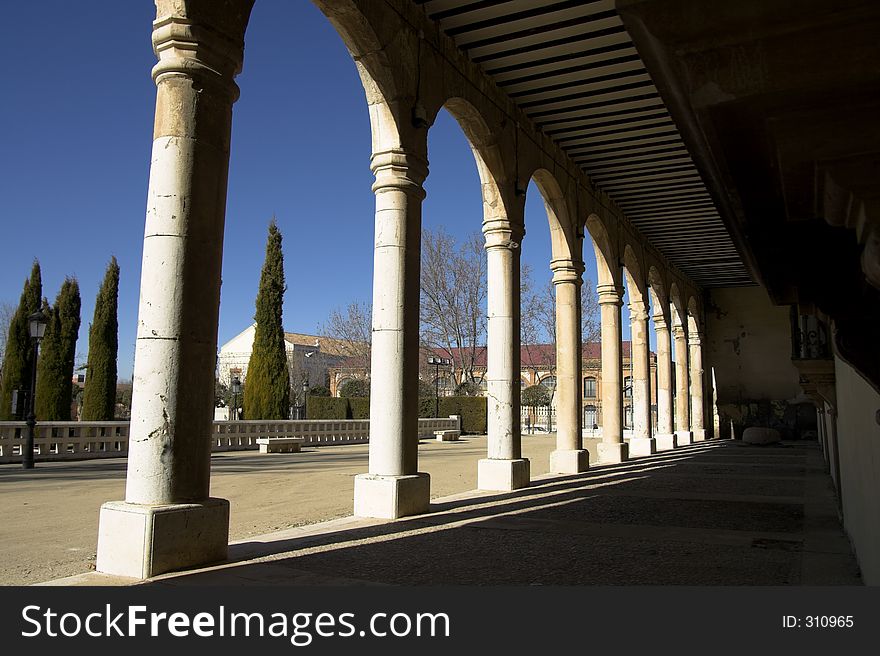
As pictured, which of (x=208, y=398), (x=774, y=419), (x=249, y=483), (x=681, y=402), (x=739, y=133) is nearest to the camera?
(x=739, y=133)

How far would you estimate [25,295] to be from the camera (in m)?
25.0

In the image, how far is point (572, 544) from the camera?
18.5ft

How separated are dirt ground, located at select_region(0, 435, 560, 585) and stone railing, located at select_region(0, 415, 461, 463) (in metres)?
0.85

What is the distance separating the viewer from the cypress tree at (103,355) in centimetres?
2305

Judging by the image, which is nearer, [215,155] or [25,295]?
[215,155]

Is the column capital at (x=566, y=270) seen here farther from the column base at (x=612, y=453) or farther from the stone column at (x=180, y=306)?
the stone column at (x=180, y=306)

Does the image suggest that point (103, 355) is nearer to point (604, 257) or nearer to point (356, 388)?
Result: point (604, 257)

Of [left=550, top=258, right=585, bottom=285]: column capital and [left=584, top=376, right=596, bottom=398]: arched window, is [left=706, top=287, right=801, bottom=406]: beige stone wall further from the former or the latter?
[left=584, top=376, right=596, bottom=398]: arched window

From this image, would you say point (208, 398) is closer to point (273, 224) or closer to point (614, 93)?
point (614, 93)

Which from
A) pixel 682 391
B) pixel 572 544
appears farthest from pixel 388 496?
pixel 682 391

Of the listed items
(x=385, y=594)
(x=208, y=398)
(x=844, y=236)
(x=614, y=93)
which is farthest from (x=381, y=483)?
(x=614, y=93)

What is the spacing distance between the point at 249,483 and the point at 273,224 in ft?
58.9

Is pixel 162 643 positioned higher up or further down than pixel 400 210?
further down

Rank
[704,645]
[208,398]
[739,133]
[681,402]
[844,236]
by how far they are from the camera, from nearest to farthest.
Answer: [739,133] → [844,236] → [704,645] → [208,398] → [681,402]
